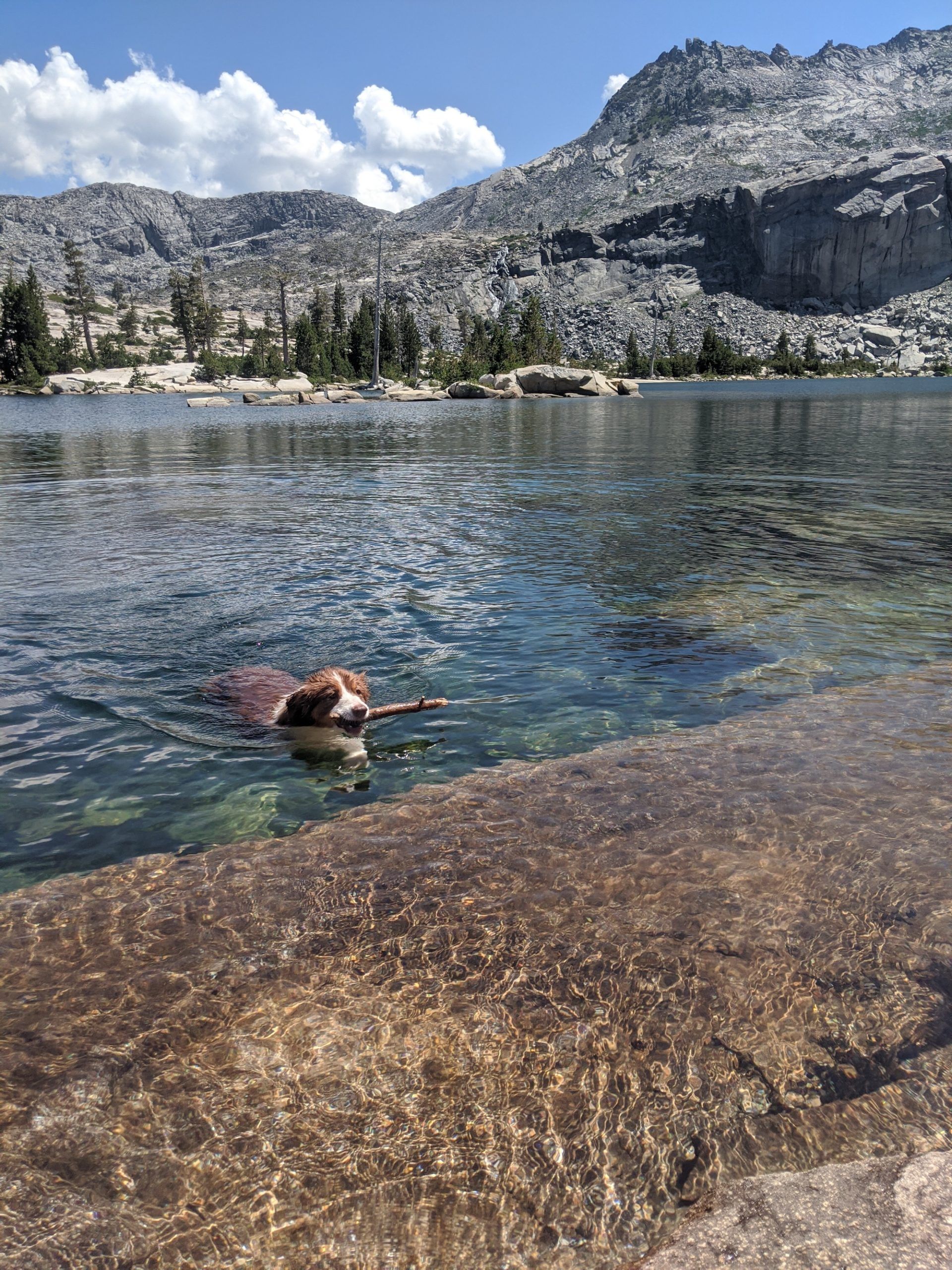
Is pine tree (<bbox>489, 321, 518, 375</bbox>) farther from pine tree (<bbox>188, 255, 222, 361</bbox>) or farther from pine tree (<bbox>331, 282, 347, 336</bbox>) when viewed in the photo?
pine tree (<bbox>188, 255, 222, 361</bbox>)

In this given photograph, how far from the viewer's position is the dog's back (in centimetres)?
748

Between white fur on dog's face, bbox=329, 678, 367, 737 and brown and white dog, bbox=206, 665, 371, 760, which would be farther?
brown and white dog, bbox=206, 665, 371, 760

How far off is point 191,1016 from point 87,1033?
17.4 inches

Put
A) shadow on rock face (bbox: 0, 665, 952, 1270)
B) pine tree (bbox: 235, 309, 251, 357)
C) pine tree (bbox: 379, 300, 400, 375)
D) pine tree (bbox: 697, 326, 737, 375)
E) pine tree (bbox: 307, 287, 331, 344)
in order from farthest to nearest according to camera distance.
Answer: pine tree (bbox: 697, 326, 737, 375), pine tree (bbox: 235, 309, 251, 357), pine tree (bbox: 307, 287, 331, 344), pine tree (bbox: 379, 300, 400, 375), shadow on rock face (bbox: 0, 665, 952, 1270)

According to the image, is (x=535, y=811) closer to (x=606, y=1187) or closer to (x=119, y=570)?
(x=606, y=1187)

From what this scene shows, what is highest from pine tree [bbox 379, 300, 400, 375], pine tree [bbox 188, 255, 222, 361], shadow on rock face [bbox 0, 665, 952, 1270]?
pine tree [bbox 188, 255, 222, 361]

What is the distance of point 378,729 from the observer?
725 cm

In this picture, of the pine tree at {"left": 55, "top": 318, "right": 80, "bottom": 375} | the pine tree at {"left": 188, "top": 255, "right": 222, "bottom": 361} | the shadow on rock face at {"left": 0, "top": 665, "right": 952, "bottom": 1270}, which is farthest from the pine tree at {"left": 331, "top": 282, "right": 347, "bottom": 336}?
the shadow on rock face at {"left": 0, "top": 665, "right": 952, "bottom": 1270}

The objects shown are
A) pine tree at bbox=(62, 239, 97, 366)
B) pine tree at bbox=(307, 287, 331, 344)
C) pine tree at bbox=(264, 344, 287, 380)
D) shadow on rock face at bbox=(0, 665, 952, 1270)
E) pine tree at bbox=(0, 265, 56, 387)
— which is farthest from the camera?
pine tree at bbox=(62, 239, 97, 366)

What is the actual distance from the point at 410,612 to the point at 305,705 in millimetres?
4141

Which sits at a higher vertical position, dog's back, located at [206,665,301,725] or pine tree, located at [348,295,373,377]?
pine tree, located at [348,295,373,377]

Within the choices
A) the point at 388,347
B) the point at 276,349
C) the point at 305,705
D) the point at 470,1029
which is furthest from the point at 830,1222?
the point at 276,349

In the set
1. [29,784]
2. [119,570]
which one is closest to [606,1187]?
[29,784]

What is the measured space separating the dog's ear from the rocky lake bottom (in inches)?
16.9
